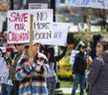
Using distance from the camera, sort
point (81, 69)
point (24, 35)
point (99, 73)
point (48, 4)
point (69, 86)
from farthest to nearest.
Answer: point (69, 86)
point (48, 4)
point (81, 69)
point (24, 35)
point (99, 73)

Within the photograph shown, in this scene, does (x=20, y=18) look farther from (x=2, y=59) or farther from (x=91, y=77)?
(x=91, y=77)

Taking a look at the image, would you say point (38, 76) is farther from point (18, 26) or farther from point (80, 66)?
point (80, 66)

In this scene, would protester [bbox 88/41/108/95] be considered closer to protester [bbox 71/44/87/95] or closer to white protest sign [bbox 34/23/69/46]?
white protest sign [bbox 34/23/69/46]

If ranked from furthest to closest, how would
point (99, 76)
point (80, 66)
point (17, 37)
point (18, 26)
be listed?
1. point (80, 66)
2. point (18, 26)
3. point (17, 37)
4. point (99, 76)

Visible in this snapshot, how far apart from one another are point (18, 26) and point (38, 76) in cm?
241

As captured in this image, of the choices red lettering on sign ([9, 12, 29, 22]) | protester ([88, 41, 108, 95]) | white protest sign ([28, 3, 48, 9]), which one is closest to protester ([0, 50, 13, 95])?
red lettering on sign ([9, 12, 29, 22])

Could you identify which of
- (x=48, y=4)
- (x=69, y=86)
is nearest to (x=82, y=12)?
(x=69, y=86)

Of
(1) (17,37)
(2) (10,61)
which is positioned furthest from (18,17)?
(2) (10,61)

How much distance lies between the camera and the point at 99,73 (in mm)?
10984

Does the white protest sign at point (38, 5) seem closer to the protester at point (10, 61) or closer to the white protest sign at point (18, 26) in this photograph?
the protester at point (10, 61)

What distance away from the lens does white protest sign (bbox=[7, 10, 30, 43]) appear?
1322cm

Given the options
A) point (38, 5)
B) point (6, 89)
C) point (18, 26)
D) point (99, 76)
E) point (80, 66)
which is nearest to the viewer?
point (99, 76)

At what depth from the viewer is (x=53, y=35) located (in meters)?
13.7

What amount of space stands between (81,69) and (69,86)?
3901mm
